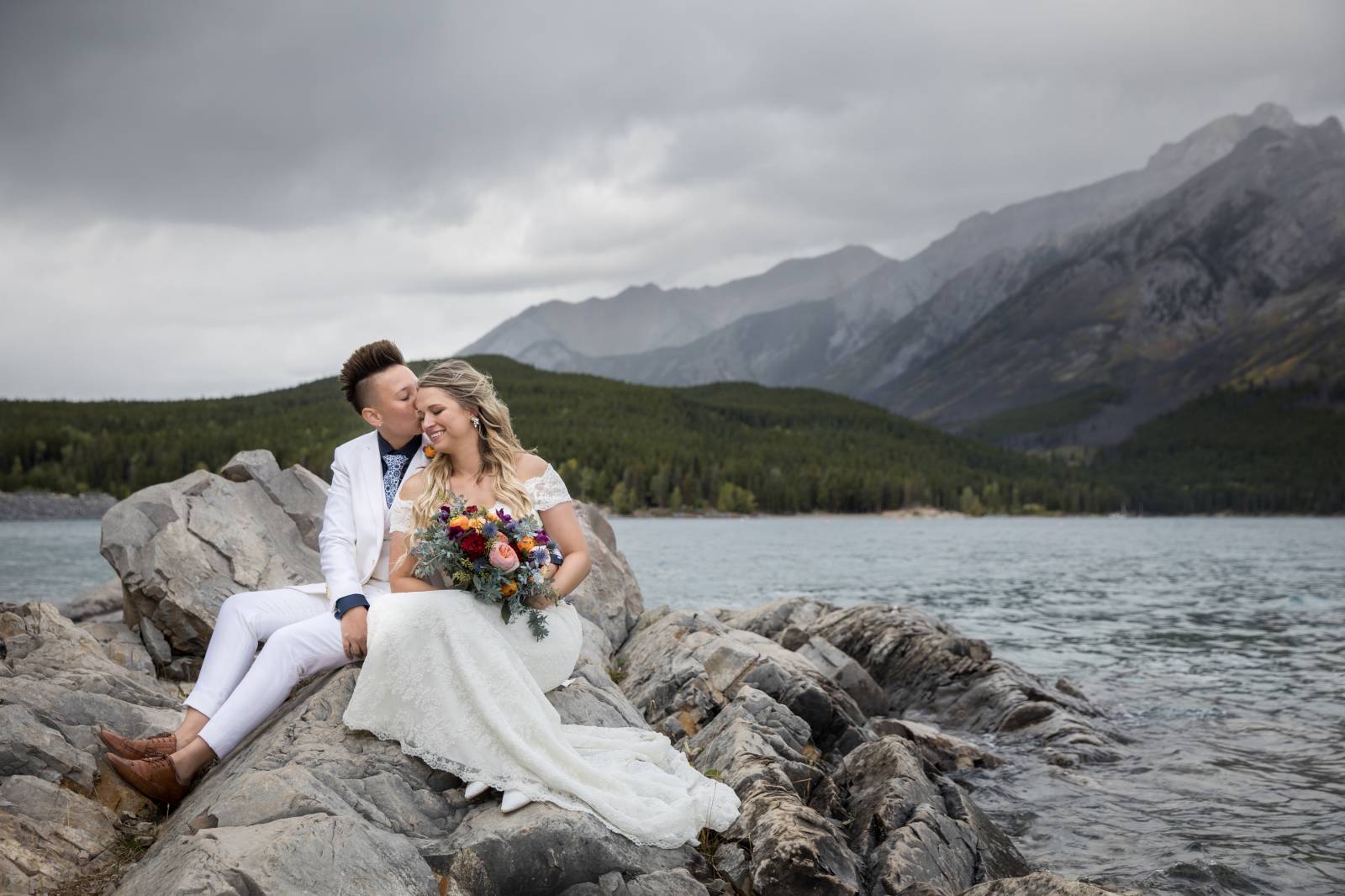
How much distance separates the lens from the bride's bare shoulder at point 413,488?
7.73 metres

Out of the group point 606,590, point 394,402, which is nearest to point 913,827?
point 394,402

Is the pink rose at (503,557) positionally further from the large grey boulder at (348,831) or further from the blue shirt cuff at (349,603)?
the large grey boulder at (348,831)

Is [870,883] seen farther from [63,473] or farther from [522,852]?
[63,473]

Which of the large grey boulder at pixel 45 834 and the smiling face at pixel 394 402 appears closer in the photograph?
the large grey boulder at pixel 45 834

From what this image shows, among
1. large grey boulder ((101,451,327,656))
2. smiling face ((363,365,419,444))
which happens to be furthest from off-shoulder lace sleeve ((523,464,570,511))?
large grey boulder ((101,451,327,656))

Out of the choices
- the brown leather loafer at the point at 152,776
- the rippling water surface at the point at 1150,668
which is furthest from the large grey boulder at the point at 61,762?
the rippling water surface at the point at 1150,668

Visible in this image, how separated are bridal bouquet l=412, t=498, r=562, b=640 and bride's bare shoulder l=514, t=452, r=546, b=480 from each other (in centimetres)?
77

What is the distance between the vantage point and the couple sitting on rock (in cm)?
679

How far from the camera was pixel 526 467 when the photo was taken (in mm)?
8023

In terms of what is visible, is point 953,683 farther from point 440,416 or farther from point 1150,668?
point 440,416

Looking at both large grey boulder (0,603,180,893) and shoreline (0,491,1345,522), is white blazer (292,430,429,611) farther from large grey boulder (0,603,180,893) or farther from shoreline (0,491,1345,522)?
shoreline (0,491,1345,522)

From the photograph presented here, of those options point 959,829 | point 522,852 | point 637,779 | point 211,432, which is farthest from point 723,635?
point 211,432

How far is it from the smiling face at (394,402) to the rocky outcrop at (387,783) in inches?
82.6

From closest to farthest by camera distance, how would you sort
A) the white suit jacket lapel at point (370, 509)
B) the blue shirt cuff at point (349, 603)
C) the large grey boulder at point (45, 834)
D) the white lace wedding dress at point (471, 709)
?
the large grey boulder at point (45, 834), the white lace wedding dress at point (471, 709), the blue shirt cuff at point (349, 603), the white suit jacket lapel at point (370, 509)
